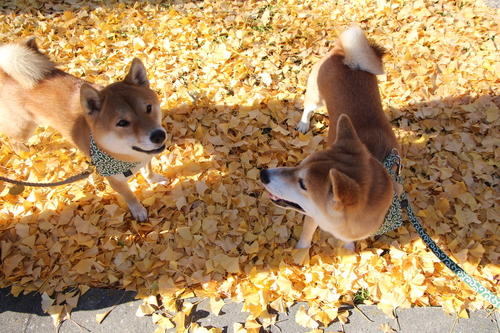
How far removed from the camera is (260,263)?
2924mm

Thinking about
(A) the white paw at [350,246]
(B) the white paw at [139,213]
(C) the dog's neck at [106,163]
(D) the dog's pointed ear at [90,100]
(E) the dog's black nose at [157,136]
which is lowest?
(B) the white paw at [139,213]

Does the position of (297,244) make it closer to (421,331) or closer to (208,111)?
(421,331)

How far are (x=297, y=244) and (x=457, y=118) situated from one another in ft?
8.99

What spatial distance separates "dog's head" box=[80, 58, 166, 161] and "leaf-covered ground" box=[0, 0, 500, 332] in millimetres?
933

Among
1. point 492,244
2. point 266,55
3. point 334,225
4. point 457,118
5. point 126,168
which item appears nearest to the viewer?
point 334,225

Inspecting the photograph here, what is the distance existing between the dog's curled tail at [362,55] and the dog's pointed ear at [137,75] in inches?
78.3

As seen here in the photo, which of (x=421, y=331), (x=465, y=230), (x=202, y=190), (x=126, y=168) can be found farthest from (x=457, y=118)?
(x=126, y=168)

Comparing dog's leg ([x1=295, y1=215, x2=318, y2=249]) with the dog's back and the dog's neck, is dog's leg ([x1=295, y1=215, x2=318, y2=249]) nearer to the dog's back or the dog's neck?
the dog's back

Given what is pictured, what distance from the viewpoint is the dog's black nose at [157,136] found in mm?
2510

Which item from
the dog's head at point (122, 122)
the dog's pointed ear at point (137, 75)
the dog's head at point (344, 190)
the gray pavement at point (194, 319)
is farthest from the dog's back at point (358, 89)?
the dog's pointed ear at point (137, 75)

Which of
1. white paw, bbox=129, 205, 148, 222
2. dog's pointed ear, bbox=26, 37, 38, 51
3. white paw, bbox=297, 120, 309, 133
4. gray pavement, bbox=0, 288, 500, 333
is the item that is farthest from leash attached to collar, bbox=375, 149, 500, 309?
dog's pointed ear, bbox=26, 37, 38, 51

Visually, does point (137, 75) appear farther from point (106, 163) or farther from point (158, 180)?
point (158, 180)

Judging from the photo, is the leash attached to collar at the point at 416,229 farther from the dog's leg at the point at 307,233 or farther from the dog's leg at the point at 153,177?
the dog's leg at the point at 153,177

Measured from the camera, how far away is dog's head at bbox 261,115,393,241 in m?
2.09
